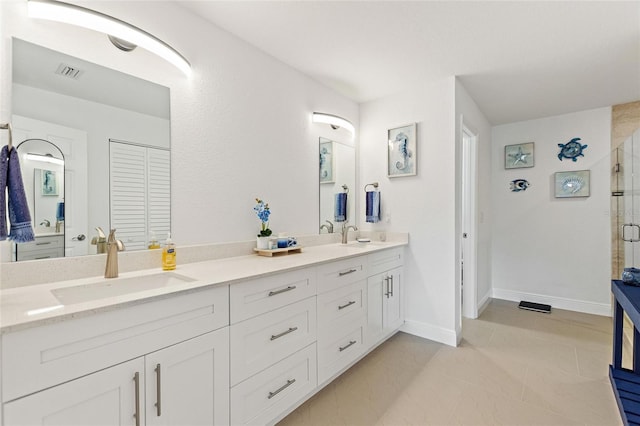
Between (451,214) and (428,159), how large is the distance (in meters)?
0.57

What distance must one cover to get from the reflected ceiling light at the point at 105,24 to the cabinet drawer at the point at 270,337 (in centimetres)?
149

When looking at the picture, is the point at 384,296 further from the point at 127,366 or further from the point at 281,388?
the point at 127,366

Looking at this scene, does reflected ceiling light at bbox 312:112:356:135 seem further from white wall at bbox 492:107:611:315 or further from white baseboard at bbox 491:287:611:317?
white baseboard at bbox 491:287:611:317

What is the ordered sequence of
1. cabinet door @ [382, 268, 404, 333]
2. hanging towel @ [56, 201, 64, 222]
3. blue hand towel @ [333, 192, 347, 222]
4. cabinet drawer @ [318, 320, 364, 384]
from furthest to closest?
blue hand towel @ [333, 192, 347, 222] → cabinet door @ [382, 268, 404, 333] → cabinet drawer @ [318, 320, 364, 384] → hanging towel @ [56, 201, 64, 222]

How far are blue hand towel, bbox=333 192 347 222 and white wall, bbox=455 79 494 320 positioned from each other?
4.52 ft

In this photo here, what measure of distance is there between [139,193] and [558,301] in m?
4.64

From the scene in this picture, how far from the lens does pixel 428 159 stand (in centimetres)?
276

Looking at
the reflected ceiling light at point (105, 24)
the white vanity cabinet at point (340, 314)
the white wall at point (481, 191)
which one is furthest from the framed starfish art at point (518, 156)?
the reflected ceiling light at point (105, 24)

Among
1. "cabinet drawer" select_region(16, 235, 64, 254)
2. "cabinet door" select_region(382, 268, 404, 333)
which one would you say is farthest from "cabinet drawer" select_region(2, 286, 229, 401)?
"cabinet door" select_region(382, 268, 404, 333)

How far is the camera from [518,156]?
3.87m

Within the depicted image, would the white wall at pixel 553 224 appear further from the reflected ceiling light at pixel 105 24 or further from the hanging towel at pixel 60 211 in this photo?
the hanging towel at pixel 60 211

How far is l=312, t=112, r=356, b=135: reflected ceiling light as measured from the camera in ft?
8.64

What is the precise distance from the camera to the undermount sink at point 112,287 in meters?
1.19

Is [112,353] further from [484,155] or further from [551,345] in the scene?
[484,155]
